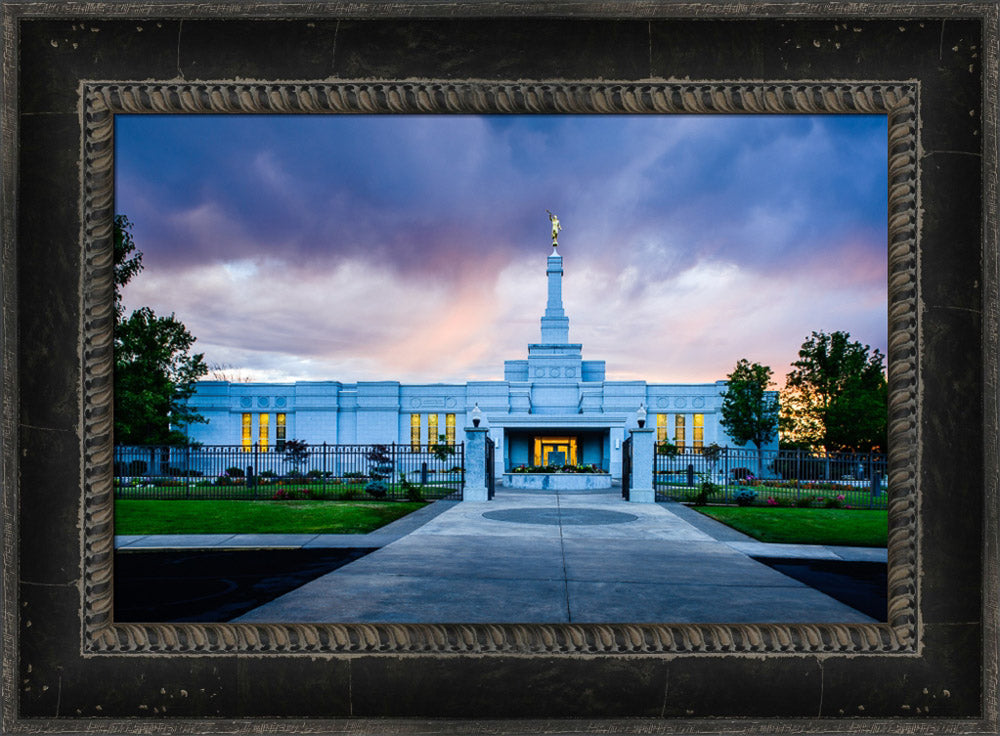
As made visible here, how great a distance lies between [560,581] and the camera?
8.27m

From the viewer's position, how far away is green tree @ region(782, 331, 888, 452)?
45.1m

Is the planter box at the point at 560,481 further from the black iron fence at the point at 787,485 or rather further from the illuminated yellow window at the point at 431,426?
the illuminated yellow window at the point at 431,426

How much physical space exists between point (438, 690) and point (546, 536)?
31.6ft

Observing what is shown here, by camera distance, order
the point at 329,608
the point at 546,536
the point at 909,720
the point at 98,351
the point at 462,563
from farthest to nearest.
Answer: the point at 546,536, the point at 462,563, the point at 329,608, the point at 98,351, the point at 909,720

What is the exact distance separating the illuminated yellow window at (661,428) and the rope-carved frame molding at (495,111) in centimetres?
4790

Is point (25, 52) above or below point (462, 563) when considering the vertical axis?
above

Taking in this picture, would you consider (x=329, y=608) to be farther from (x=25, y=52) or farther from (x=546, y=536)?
(x=546, y=536)

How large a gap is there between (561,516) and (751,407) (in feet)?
111

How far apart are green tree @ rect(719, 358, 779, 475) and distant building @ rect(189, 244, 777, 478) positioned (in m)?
2.63

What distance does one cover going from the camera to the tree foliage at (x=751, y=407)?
46344 mm

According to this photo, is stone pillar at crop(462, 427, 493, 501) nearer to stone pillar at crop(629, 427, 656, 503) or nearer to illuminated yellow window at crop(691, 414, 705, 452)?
stone pillar at crop(629, 427, 656, 503)

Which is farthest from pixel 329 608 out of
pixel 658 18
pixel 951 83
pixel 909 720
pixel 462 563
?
pixel 951 83

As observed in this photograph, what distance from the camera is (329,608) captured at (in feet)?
22.5

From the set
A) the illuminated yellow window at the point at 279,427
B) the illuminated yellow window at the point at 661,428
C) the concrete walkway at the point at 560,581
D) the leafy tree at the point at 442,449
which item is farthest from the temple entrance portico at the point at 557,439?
the illuminated yellow window at the point at 279,427
